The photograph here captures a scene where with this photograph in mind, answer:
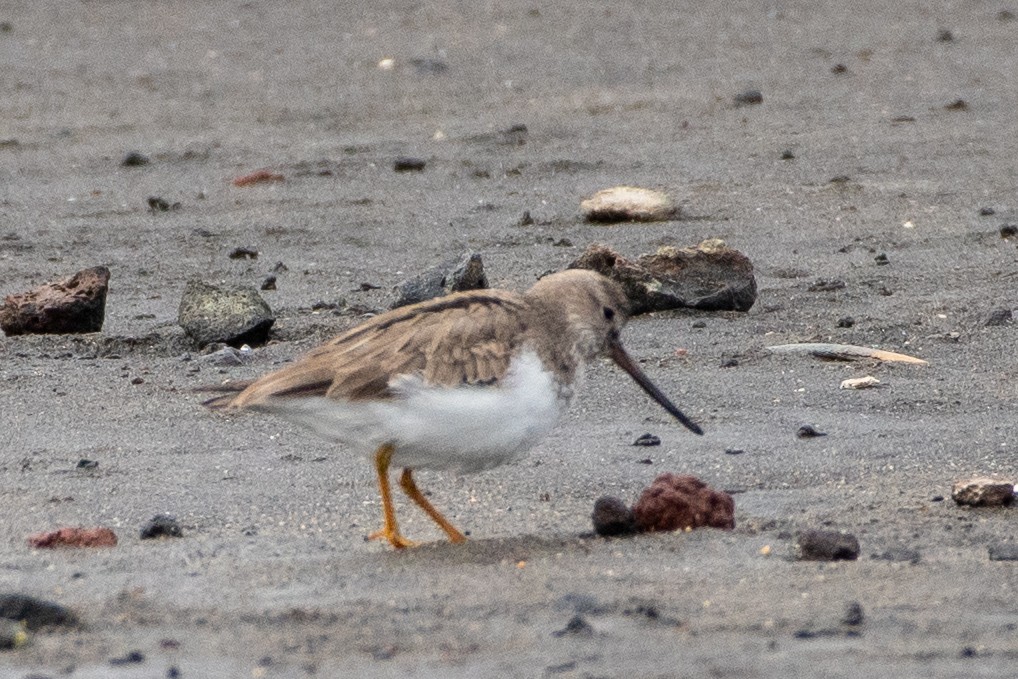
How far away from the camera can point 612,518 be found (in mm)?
5004

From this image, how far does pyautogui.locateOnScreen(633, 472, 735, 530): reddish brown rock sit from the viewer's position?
5.02 metres

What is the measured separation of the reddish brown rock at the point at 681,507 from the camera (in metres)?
5.02

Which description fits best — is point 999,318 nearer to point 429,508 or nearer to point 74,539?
point 429,508

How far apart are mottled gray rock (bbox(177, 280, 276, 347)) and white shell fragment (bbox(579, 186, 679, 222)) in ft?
8.70

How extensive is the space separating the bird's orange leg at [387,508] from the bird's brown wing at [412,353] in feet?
0.69

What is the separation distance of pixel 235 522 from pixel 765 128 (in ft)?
23.4

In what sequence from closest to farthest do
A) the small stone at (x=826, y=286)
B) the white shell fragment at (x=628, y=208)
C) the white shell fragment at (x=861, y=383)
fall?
the white shell fragment at (x=861, y=383), the small stone at (x=826, y=286), the white shell fragment at (x=628, y=208)

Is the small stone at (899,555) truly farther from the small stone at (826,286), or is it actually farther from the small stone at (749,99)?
the small stone at (749,99)

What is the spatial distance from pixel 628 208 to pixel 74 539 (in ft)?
17.1

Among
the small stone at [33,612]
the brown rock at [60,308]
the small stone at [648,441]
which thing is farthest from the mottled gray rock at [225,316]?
the small stone at [33,612]

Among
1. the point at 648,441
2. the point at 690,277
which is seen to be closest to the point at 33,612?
the point at 648,441

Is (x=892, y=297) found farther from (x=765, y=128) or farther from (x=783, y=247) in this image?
(x=765, y=128)

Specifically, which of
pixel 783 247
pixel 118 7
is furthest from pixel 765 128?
pixel 118 7

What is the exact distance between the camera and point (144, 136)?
1288 centimetres
